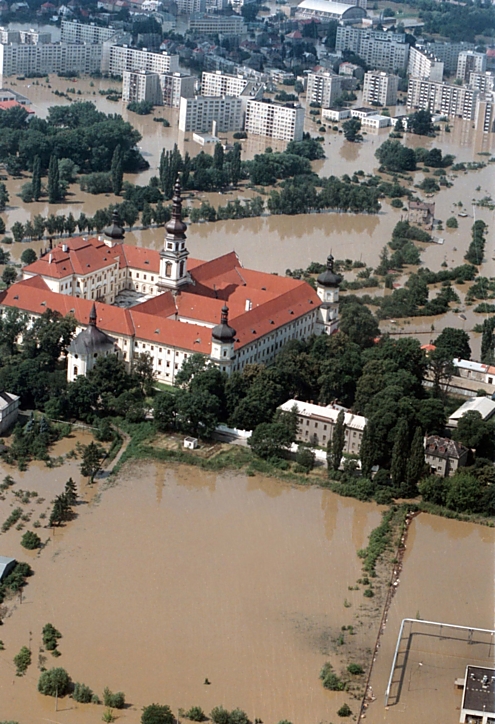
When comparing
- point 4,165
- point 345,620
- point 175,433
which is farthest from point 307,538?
point 4,165

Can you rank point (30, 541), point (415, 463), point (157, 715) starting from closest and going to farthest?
point (157, 715)
point (30, 541)
point (415, 463)

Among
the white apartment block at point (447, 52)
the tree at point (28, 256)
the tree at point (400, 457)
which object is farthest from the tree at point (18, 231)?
the white apartment block at point (447, 52)

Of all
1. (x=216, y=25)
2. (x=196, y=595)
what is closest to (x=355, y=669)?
(x=196, y=595)

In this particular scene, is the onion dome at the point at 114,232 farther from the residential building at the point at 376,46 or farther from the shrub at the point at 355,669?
the residential building at the point at 376,46

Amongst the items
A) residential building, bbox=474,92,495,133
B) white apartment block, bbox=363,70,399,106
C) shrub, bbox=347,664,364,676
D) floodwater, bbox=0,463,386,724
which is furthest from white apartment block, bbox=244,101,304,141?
shrub, bbox=347,664,364,676

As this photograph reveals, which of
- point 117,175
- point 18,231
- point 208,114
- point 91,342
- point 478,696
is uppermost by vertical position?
point 208,114

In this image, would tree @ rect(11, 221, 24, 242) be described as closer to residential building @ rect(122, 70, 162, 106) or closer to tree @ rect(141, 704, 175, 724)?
residential building @ rect(122, 70, 162, 106)

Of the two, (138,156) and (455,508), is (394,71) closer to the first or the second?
(138,156)

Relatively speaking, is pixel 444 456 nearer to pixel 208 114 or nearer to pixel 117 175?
pixel 117 175
